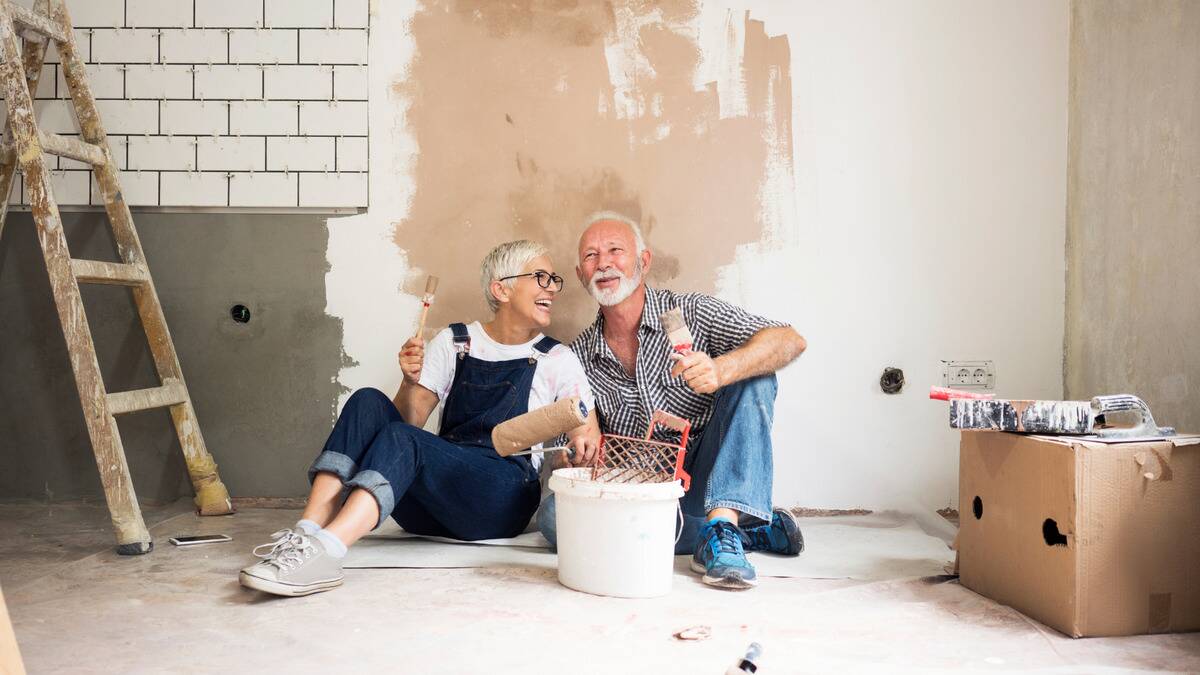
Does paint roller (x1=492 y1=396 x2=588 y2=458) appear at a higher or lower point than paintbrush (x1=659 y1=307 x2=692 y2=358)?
lower

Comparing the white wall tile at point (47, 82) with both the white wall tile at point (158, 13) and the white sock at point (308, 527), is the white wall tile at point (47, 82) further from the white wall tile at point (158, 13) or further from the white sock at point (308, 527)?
the white sock at point (308, 527)

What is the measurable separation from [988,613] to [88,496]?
2639 mm

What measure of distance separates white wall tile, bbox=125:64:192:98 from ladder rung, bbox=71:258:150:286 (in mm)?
585

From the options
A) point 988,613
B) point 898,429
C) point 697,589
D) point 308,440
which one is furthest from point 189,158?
point 988,613

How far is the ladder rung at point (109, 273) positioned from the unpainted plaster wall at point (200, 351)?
21 centimetres

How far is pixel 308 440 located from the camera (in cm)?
285

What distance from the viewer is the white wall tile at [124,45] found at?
2811 millimetres

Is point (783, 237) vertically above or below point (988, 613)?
above

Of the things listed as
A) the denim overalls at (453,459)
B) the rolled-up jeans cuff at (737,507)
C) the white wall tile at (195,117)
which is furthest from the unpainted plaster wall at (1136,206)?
the white wall tile at (195,117)

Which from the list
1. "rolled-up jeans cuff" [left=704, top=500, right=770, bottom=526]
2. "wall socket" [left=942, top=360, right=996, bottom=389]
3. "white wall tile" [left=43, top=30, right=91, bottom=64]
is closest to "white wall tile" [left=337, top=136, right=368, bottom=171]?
"white wall tile" [left=43, top=30, right=91, bottom=64]

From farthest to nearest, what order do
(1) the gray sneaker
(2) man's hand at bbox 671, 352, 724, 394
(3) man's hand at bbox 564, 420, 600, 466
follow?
(3) man's hand at bbox 564, 420, 600, 466, (2) man's hand at bbox 671, 352, 724, 394, (1) the gray sneaker

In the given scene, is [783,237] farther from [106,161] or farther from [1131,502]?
[106,161]

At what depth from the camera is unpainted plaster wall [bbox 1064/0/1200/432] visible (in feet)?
7.11

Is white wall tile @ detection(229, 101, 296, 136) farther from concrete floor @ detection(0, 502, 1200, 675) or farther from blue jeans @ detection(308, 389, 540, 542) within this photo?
concrete floor @ detection(0, 502, 1200, 675)
